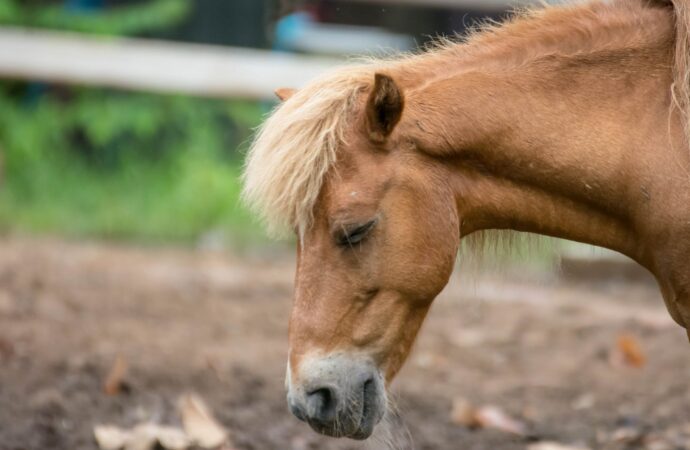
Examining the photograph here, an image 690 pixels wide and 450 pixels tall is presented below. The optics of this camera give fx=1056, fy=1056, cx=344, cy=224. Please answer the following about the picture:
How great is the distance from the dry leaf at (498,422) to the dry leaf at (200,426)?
1.15 metres

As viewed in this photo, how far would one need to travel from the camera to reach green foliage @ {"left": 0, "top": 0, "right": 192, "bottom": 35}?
9.22 metres

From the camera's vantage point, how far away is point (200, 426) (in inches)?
159

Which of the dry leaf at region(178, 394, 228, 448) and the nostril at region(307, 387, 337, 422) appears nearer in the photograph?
the nostril at region(307, 387, 337, 422)

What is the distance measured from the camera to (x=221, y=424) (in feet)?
14.1

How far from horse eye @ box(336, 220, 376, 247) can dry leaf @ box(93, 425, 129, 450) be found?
50.0 inches

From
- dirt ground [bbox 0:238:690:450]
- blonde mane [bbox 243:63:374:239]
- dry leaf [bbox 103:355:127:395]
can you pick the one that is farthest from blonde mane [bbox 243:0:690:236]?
dry leaf [bbox 103:355:127:395]

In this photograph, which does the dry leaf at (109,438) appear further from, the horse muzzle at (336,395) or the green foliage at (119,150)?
the green foliage at (119,150)

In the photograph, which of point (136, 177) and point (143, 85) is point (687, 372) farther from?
point (136, 177)

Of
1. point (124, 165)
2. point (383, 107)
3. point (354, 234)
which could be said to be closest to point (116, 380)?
point (354, 234)

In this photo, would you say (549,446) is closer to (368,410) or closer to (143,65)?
(368,410)

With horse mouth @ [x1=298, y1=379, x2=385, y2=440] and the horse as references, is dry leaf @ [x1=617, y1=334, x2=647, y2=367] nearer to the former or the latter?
the horse

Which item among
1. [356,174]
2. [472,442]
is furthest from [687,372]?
[356,174]

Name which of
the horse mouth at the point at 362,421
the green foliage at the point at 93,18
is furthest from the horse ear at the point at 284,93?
the green foliage at the point at 93,18

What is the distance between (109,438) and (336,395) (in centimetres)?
114
